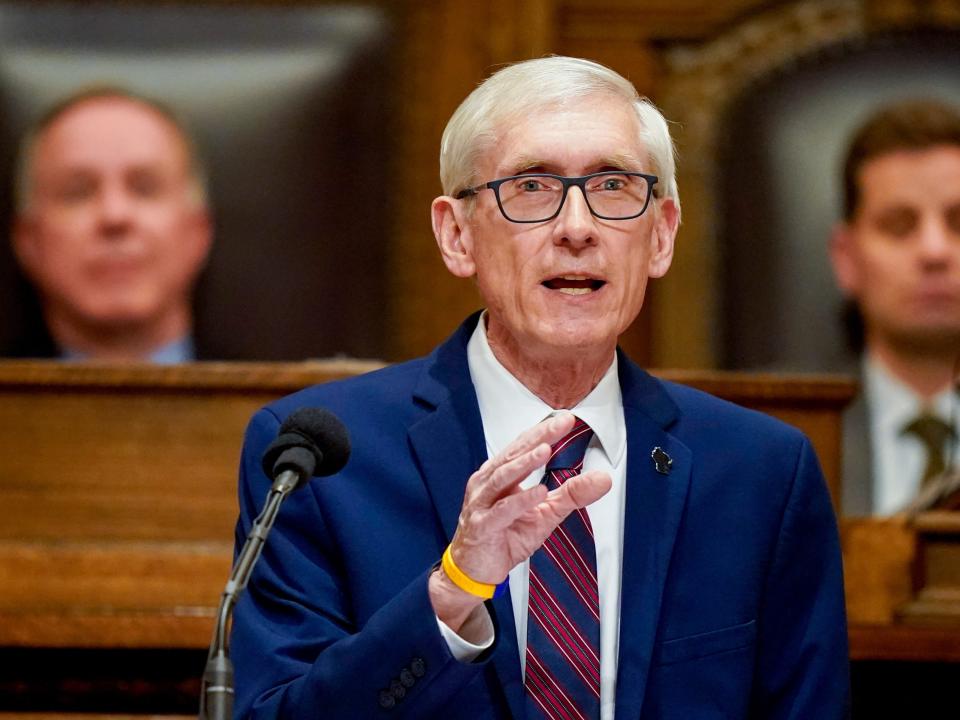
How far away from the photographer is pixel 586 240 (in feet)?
6.68

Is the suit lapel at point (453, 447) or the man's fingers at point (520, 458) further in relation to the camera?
the suit lapel at point (453, 447)

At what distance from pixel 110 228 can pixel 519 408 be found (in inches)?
108

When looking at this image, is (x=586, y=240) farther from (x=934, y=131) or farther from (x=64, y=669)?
(x=934, y=131)

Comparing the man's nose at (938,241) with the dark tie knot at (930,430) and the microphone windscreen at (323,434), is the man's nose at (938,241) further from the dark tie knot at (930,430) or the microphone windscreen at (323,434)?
the microphone windscreen at (323,434)

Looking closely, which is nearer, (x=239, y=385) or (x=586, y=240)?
(x=586, y=240)

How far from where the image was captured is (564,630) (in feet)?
6.31

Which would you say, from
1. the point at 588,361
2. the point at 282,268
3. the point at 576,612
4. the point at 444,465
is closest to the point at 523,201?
the point at 588,361

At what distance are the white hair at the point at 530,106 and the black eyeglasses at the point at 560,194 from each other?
0.23 ft

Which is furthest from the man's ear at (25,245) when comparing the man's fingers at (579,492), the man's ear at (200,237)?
the man's fingers at (579,492)

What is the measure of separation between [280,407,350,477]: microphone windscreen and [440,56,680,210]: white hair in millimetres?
565

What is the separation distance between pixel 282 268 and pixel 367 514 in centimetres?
275

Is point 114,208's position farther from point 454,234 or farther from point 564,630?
point 564,630

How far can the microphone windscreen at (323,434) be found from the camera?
1696 mm

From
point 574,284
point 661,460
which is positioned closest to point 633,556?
point 661,460
